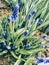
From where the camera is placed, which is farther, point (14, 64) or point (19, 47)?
point (19, 47)

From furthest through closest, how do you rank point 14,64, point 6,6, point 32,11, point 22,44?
point 6,6 → point 32,11 → point 22,44 → point 14,64

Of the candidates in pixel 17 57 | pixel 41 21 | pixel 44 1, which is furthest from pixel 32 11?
pixel 17 57

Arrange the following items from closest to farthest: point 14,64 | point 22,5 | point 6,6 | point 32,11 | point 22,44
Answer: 1. point 14,64
2. point 22,44
3. point 32,11
4. point 22,5
5. point 6,6

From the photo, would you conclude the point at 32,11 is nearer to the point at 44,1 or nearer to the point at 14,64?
the point at 44,1

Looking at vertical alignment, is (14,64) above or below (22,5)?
below

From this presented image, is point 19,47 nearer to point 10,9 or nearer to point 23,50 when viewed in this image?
point 23,50

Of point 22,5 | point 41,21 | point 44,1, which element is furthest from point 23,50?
Answer: point 44,1

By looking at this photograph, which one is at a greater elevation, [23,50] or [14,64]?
[23,50]

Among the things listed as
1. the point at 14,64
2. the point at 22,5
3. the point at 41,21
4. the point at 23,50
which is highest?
the point at 22,5

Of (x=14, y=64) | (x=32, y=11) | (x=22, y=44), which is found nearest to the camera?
(x=14, y=64)
